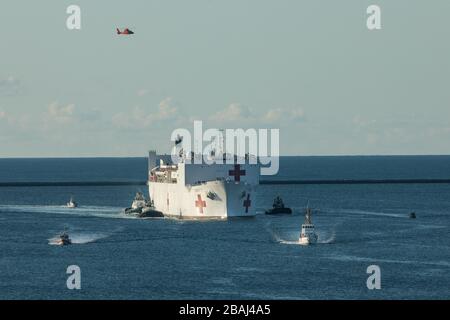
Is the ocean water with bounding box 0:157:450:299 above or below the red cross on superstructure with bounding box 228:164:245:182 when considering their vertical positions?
below

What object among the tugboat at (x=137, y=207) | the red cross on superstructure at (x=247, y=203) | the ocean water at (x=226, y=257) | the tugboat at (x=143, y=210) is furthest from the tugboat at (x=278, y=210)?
the tugboat at (x=137, y=207)

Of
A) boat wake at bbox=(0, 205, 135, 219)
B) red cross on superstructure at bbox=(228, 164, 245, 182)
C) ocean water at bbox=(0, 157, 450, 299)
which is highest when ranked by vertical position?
red cross on superstructure at bbox=(228, 164, 245, 182)

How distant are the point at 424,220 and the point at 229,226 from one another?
2952cm

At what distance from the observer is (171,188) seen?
5379 inches

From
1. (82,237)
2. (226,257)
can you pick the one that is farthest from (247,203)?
(226,257)

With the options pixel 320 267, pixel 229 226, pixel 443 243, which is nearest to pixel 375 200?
pixel 229 226

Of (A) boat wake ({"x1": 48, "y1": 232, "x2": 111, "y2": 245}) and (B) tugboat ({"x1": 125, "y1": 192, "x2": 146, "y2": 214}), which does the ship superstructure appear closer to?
(B) tugboat ({"x1": 125, "y1": 192, "x2": 146, "y2": 214})

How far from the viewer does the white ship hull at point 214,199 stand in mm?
123750

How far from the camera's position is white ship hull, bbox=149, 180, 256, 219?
12375cm

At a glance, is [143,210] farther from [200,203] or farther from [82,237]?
[82,237]

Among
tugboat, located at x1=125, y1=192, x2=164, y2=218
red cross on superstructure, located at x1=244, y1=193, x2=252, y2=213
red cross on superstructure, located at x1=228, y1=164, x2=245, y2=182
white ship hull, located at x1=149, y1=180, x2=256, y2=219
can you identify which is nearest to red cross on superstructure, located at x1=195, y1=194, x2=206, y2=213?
white ship hull, located at x1=149, y1=180, x2=256, y2=219

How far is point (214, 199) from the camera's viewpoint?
12506cm

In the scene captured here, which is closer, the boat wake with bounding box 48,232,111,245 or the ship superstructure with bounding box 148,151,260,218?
the boat wake with bounding box 48,232,111,245

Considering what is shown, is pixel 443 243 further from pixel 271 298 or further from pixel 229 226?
pixel 271 298
